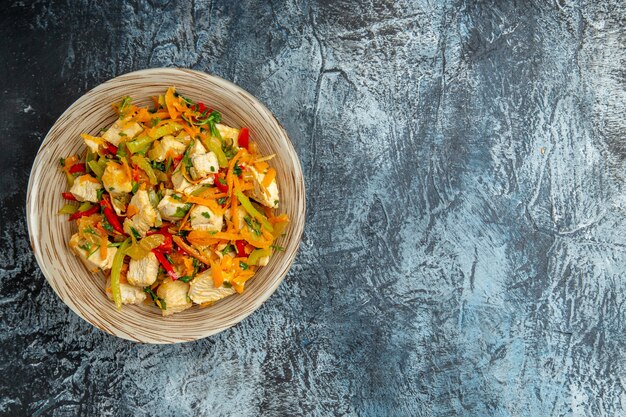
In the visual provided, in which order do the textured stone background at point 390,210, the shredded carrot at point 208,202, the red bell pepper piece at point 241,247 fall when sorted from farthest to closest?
the textured stone background at point 390,210
the red bell pepper piece at point 241,247
the shredded carrot at point 208,202

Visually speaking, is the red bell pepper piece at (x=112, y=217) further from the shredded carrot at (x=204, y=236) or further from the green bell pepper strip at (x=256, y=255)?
the green bell pepper strip at (x=256, y=255)

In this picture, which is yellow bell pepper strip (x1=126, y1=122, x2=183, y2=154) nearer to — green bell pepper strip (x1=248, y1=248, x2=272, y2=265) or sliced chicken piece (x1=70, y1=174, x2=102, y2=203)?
sliced chicken piece (x1=70, y1=174, x2=102, y2=203)

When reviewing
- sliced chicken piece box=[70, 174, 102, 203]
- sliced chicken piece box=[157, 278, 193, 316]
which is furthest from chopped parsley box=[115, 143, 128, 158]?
sliced chicken piece box=[157, 278, 193, 316]

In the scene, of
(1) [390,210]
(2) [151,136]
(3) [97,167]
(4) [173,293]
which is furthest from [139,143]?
(1) [390,210]

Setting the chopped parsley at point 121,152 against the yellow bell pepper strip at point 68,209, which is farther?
the yellow bell pepper strip at point 68,209

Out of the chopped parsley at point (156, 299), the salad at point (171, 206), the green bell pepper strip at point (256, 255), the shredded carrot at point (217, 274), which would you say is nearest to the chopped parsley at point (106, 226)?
the salad at point (171, 206)

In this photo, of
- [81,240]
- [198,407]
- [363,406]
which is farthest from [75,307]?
[363,406]

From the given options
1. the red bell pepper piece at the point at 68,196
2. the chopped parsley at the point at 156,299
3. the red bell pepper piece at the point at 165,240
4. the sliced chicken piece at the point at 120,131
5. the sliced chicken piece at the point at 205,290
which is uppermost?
the sliced chicken piece at the point at 120,131
